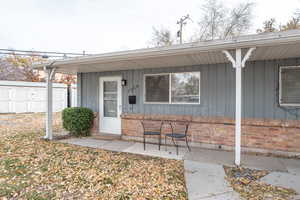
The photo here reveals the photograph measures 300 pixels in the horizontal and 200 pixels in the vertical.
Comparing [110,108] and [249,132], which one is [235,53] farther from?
[110,108]

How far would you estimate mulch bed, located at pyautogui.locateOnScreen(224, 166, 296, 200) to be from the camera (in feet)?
7.93

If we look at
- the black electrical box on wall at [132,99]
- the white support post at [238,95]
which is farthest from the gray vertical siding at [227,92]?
the white support post at [238,95]

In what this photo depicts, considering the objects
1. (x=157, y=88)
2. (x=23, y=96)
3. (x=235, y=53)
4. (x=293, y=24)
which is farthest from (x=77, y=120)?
(x=293, y=24)

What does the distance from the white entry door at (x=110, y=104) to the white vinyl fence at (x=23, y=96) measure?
36.7 ft

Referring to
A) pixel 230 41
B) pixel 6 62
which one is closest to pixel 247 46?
pixel 230 41

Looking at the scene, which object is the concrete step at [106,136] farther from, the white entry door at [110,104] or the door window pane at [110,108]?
the door window pane at [110,108]

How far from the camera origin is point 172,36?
50.4 feet

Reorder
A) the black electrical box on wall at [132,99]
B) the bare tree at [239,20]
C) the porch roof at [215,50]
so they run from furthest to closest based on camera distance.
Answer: the bare tree at [239,20], the black electrical box on wall at [132,99], the porch roof at [215,50]

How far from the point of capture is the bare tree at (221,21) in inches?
535

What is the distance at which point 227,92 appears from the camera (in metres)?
4.68

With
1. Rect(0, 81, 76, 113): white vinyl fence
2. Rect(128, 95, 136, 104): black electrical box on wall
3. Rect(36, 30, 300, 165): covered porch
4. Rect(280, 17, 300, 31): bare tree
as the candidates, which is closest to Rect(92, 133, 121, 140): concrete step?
Rect(128, 95, 136, 104): black electrical box on wall

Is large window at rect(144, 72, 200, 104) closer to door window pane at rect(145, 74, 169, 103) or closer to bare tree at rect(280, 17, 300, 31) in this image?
door window pane at rect(145, 74, 169, 103)

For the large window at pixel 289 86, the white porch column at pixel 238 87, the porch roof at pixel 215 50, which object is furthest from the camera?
the large window at pixel 289 86

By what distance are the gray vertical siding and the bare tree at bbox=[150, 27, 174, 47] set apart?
10.6 meters
